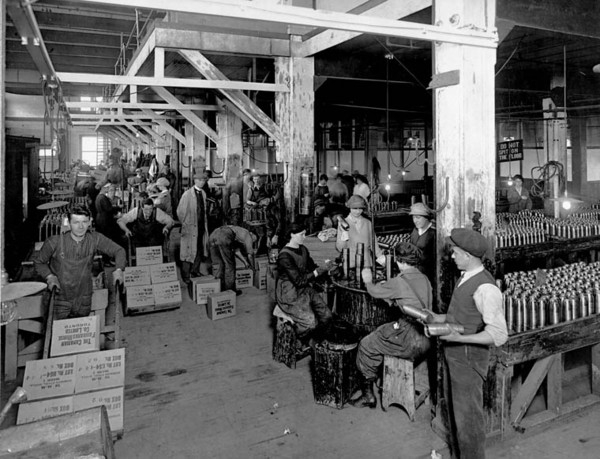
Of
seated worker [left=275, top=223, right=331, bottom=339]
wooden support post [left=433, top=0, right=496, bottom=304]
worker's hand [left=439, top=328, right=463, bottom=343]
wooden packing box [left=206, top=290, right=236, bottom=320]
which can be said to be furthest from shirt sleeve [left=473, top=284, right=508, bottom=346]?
wooden packing box [left=206, top=290, right=236, bottom=320]

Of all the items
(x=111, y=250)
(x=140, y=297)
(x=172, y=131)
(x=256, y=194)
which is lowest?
(x=140, y=297)

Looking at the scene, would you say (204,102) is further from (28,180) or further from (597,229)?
(597,229)

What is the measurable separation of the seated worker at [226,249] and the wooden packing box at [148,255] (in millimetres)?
878

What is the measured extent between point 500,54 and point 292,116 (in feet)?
15.1

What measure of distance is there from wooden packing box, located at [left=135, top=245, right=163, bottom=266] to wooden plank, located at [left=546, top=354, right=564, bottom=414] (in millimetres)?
6037

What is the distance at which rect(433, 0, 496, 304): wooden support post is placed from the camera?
4113 millimetres

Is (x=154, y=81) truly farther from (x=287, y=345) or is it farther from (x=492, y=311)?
(x=492, y=311)

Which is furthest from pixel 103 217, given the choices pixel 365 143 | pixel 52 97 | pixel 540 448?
pixel 365 143

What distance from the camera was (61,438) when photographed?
7.57ft

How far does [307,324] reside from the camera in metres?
5.44

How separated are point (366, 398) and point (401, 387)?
0.39 meters

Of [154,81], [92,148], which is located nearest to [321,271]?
[154,81]

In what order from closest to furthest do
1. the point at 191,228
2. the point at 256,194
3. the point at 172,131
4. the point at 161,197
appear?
1. the point at 191,228
2. the point at 161,197
3. the point at 256,194
4. the point at 172,131

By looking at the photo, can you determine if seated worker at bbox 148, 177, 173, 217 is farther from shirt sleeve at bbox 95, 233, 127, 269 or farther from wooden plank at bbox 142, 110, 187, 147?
shirt sleeve at bbox 95, 233, 127, 269
